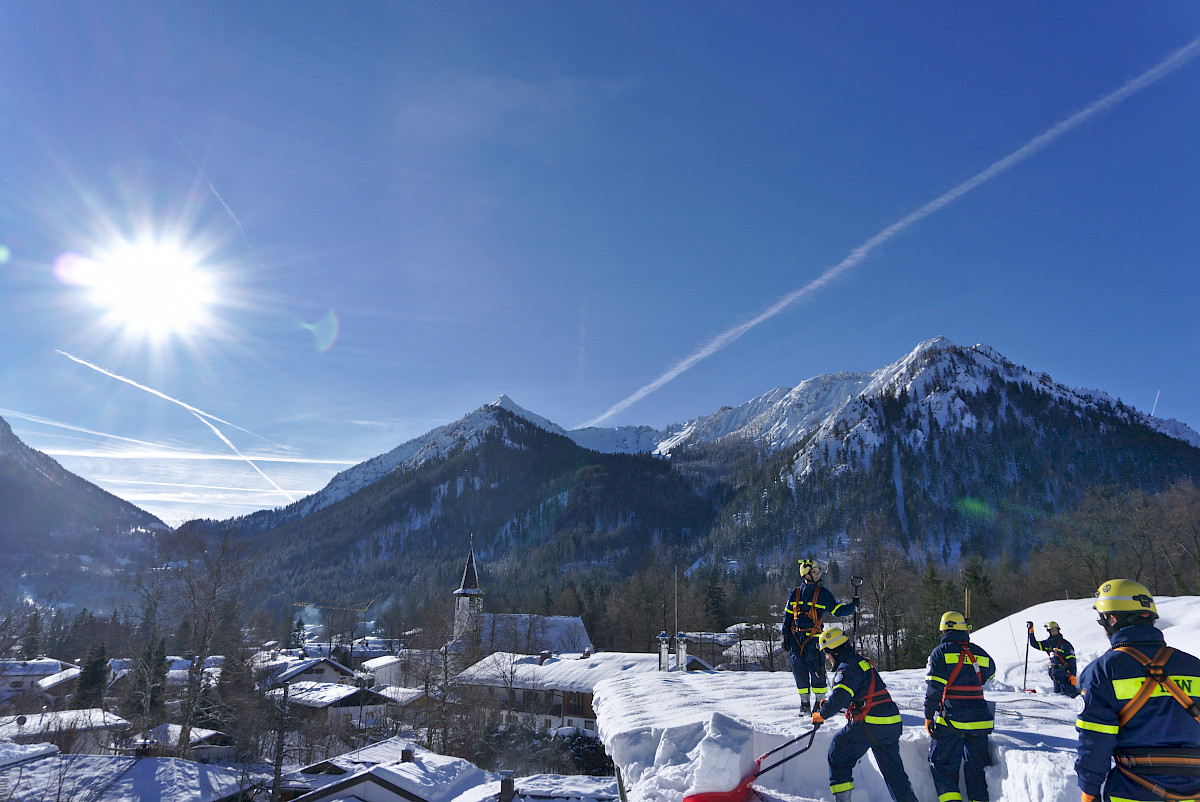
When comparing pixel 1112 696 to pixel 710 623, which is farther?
pixel 710 623

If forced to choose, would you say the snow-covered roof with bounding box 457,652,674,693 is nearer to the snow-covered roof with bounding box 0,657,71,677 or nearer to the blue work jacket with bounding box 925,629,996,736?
the blue work jacket with bounding box 925,629,996,736

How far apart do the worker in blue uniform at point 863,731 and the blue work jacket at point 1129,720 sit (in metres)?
2.14

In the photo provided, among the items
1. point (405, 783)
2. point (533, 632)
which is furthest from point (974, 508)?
point (405, 783)

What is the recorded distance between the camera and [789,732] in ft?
24.2

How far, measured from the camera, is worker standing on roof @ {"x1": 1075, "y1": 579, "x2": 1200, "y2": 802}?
3893mm

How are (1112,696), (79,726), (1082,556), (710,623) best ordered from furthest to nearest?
(710,623), (1082,556), (79,726), (1112,696)

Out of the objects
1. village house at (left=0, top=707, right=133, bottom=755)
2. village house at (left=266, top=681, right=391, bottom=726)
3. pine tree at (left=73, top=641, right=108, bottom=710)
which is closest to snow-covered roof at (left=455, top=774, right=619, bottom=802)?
village house at (left=0, top=707, right=133, bottom=755)

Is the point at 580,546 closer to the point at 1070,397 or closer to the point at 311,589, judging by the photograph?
the point at 311,589

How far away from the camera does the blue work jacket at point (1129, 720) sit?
3.91 meters

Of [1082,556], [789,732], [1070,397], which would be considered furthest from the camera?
[1070,397]

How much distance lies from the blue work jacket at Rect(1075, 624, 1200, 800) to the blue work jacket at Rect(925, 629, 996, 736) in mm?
1821

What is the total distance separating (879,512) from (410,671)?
Result: 134 metres

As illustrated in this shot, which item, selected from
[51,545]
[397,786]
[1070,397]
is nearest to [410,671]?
[397,786]

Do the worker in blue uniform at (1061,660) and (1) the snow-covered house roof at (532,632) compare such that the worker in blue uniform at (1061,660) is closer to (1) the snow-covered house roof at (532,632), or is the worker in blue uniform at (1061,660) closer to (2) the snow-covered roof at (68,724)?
(2) the snow-covered roof at (68,724)
